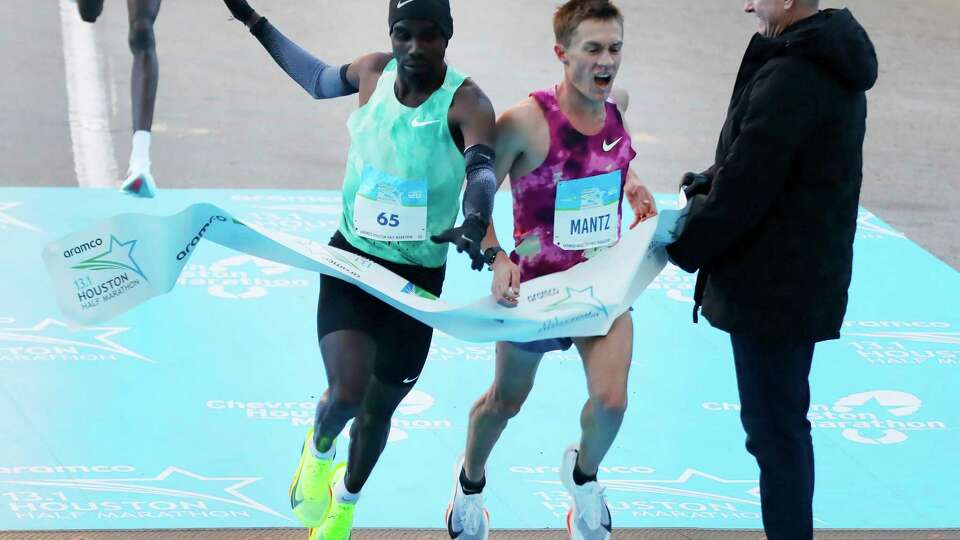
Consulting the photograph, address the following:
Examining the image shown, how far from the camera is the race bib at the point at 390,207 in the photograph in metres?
3.77

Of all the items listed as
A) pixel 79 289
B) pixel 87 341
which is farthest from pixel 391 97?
pixel 87 341

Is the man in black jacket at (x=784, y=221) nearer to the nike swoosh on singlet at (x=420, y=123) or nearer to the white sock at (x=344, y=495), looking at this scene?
the nike swoosh on singlet at (x=420, y=123)

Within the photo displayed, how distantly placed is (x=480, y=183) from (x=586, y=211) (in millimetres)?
437

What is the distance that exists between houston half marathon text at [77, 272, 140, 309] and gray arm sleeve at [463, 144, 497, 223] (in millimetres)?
1016

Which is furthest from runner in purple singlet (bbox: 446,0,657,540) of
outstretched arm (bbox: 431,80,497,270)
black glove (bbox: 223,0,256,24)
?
black glove (bbox: 223,0,256,24)

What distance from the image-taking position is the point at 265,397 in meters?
5.41

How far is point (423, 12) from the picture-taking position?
368 cm

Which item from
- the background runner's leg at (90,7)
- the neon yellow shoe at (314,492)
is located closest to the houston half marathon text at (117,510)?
the neon yellow shoe at (314,492)

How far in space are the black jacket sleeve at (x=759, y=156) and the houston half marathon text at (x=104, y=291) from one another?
168 cm

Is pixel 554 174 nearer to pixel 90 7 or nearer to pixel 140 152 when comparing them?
pixel 140 152

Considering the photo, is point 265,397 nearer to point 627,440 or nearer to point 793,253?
point 627,440

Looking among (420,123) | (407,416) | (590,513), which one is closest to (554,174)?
(420,123)

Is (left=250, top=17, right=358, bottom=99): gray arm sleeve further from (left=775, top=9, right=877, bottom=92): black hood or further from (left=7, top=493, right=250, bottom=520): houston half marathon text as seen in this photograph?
(left=7, top=493, right=250, bottom=520): houston half marathon text

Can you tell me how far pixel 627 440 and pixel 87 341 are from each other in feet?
8.11
